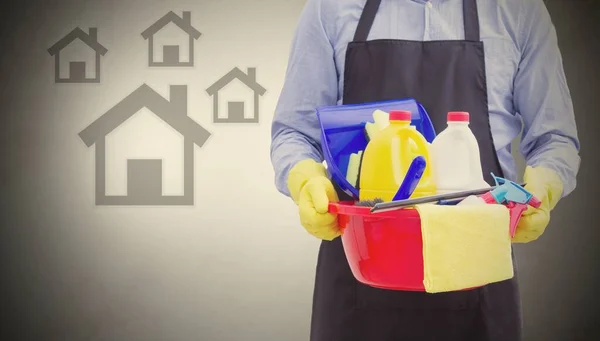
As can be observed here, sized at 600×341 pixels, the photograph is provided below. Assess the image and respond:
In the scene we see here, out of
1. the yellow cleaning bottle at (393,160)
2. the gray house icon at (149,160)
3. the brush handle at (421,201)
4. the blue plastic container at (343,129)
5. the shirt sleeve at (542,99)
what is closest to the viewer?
the brush handle at (421,201)

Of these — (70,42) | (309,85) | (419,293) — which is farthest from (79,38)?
(419,293)

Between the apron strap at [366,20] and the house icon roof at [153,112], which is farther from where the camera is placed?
the house icon roof at [153,112]

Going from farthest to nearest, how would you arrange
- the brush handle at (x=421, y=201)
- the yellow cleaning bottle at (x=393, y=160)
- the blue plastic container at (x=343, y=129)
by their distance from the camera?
the blue plastic container at (x=343, y=129), the yellow cleaning bottle at (x=393, y=160), the brush handle at (x=421, y=201)

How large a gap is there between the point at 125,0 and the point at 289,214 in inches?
47.8

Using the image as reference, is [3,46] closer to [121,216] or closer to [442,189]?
[121,216]

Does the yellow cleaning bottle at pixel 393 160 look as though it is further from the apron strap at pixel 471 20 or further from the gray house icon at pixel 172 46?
the gray house icon at pixel 172 46

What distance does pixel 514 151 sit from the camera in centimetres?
301

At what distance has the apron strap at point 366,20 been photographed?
1.34 meters

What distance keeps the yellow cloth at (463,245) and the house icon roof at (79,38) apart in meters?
2.47

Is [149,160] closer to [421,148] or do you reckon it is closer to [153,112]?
[153,112]

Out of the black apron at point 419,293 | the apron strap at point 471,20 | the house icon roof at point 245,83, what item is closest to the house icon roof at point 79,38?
the house icon roof at point 245,83

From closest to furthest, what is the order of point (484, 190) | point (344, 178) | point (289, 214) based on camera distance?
1. point (484, 190)
2. point (344, 178)
3. point (289, 214)

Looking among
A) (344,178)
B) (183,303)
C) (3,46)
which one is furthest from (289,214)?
(344,178)

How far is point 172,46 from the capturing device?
3008 millimetres
